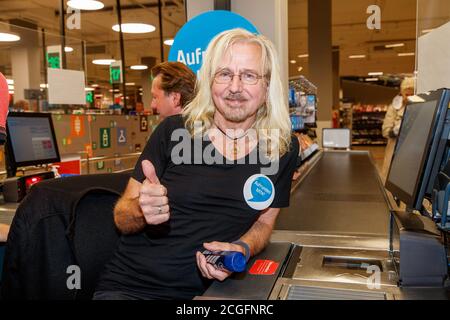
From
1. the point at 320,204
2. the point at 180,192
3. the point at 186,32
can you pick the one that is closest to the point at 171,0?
the point at 186,32

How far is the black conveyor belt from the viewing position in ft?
5.79

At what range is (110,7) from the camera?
970 centimetres

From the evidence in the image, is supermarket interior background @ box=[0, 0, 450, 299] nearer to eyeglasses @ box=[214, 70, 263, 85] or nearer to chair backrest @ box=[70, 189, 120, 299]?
chair backrest @ box=[70, 189, 120, 299]

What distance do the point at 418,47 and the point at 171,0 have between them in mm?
8233

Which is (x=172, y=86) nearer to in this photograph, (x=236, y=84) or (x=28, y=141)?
(x=28, y=141)

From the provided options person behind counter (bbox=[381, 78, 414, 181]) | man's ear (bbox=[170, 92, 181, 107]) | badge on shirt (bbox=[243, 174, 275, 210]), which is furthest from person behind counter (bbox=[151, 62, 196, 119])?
person behind counter (bbox=[381, 78, 414, 181])

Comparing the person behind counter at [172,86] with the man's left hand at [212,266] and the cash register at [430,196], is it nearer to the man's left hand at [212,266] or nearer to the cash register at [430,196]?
the man's left hand at [212,266]

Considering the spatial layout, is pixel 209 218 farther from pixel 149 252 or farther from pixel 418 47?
pixel 418 47

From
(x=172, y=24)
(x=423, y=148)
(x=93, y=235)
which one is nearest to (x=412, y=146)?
(x=423, y=148)

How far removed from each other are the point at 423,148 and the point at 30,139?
7.47ft

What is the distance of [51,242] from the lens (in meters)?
1.27

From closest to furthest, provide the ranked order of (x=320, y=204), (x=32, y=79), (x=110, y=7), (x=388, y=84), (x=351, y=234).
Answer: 1. (x=351, y=234)
2. (x=320, y=204)
3. (x=110, y=7)
4. (x=32, y=79)
5. (x=388, y=84)

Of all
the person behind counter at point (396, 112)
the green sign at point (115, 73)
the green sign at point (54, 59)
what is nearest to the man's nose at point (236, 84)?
the person behind counter at point (396, 112)

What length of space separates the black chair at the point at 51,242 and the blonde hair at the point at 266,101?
1.41 ft
